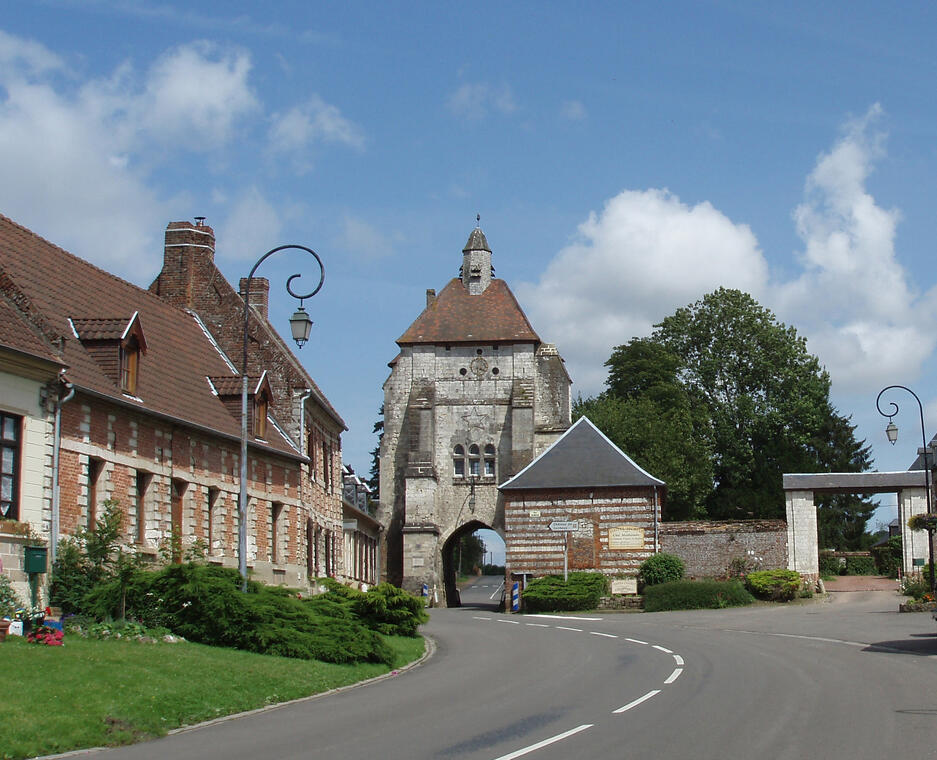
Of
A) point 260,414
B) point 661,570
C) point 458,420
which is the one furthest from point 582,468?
point 260,414

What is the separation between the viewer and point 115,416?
2436cm

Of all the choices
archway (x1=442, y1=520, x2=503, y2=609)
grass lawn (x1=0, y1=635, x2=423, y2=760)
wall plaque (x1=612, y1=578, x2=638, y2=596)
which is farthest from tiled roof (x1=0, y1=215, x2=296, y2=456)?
archway (x1=442, y1=520, x2=503, y2=609)

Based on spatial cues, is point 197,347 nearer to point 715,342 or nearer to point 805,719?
point 805,719

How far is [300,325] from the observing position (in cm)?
2042

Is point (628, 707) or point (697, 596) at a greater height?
point (697, 596)

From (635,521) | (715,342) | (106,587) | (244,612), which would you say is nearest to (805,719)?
(244,612)

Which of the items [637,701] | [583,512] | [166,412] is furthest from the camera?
[583,512]

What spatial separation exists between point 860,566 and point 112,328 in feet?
155

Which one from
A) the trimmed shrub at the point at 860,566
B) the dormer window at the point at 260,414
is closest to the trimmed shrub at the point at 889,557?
the trimmed shrub at the point at 860,566

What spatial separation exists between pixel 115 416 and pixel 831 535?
59511mm

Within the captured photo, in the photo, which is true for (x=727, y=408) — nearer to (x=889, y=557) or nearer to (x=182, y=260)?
(x=889, y=557)

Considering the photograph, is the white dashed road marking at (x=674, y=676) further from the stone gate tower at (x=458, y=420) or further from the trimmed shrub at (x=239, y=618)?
the stone gate tower at (x=458, y=420)

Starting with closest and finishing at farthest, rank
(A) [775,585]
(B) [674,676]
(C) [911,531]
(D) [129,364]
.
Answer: (B) [674,676]
(D) [129,364]
(A) [775,585]
(C) [911,531]

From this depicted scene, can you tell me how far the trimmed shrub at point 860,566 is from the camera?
204 ft
